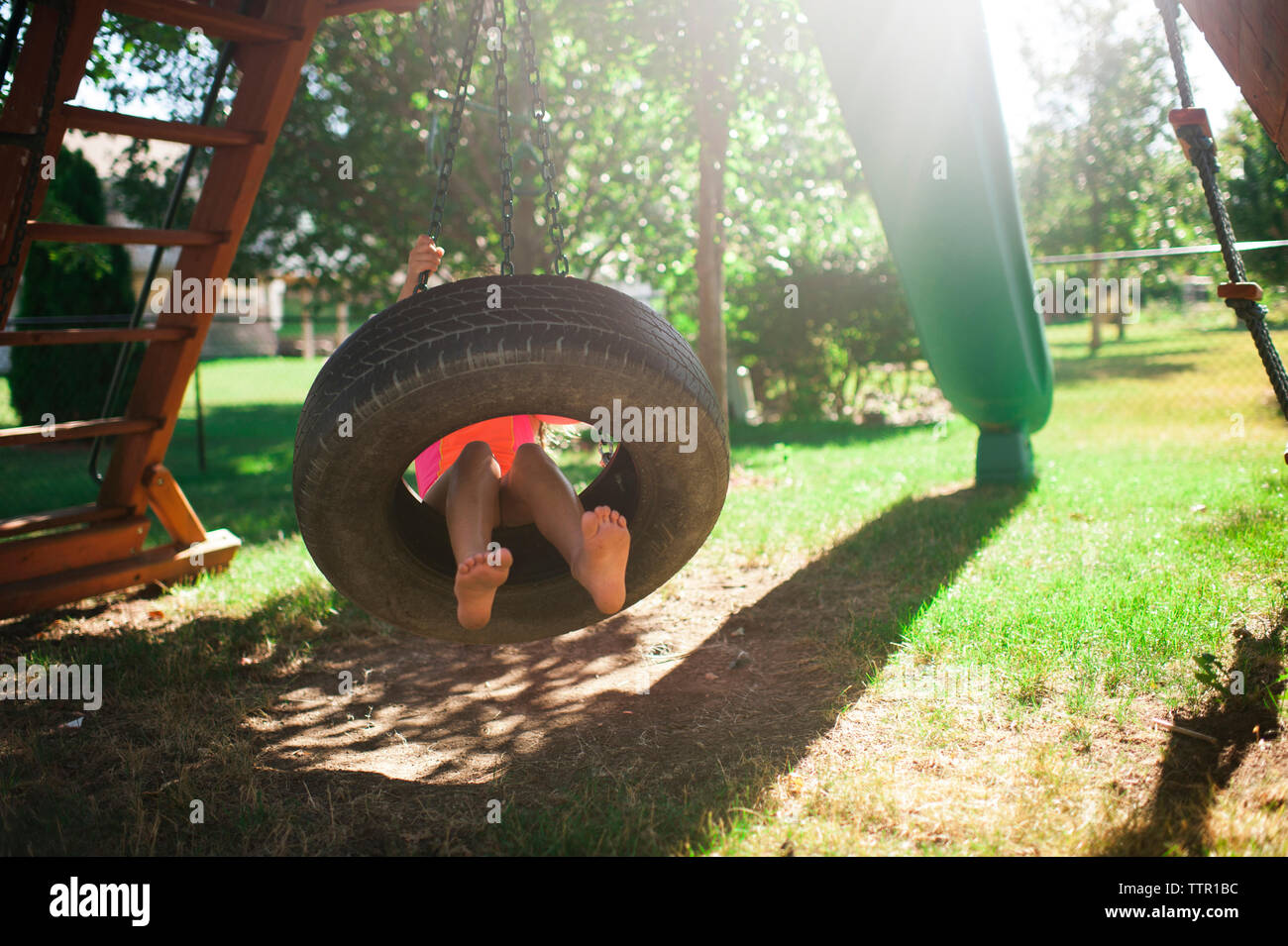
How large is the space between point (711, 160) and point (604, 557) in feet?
16.6

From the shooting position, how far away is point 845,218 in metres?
11.4

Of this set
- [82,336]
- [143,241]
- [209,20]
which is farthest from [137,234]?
[209,20]

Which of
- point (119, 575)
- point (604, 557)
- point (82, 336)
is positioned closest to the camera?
point (604, 557)

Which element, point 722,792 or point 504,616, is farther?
point 504,616

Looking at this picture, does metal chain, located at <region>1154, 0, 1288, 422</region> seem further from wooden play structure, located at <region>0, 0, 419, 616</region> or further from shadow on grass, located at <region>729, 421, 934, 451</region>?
shadow on grass, located at <region>729, 421, 934, 451</region>

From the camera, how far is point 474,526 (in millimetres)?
2707

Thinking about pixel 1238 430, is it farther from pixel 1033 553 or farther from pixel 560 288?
pixel 560 288

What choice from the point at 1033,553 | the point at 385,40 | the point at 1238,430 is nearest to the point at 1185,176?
the point at 1238,430

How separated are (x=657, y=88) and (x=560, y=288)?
598 centimetres

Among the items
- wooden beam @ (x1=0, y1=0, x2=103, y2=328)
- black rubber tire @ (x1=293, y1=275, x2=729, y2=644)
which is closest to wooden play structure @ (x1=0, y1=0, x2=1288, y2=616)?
wooden beam @ (x1=0, y1=0, x2=103, y2=328)

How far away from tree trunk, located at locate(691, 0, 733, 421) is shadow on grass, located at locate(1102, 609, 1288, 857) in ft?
13.1

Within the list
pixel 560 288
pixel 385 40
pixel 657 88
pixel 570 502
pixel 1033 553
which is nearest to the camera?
pixel 560 288

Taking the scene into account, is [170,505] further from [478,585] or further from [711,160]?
[711,160]
